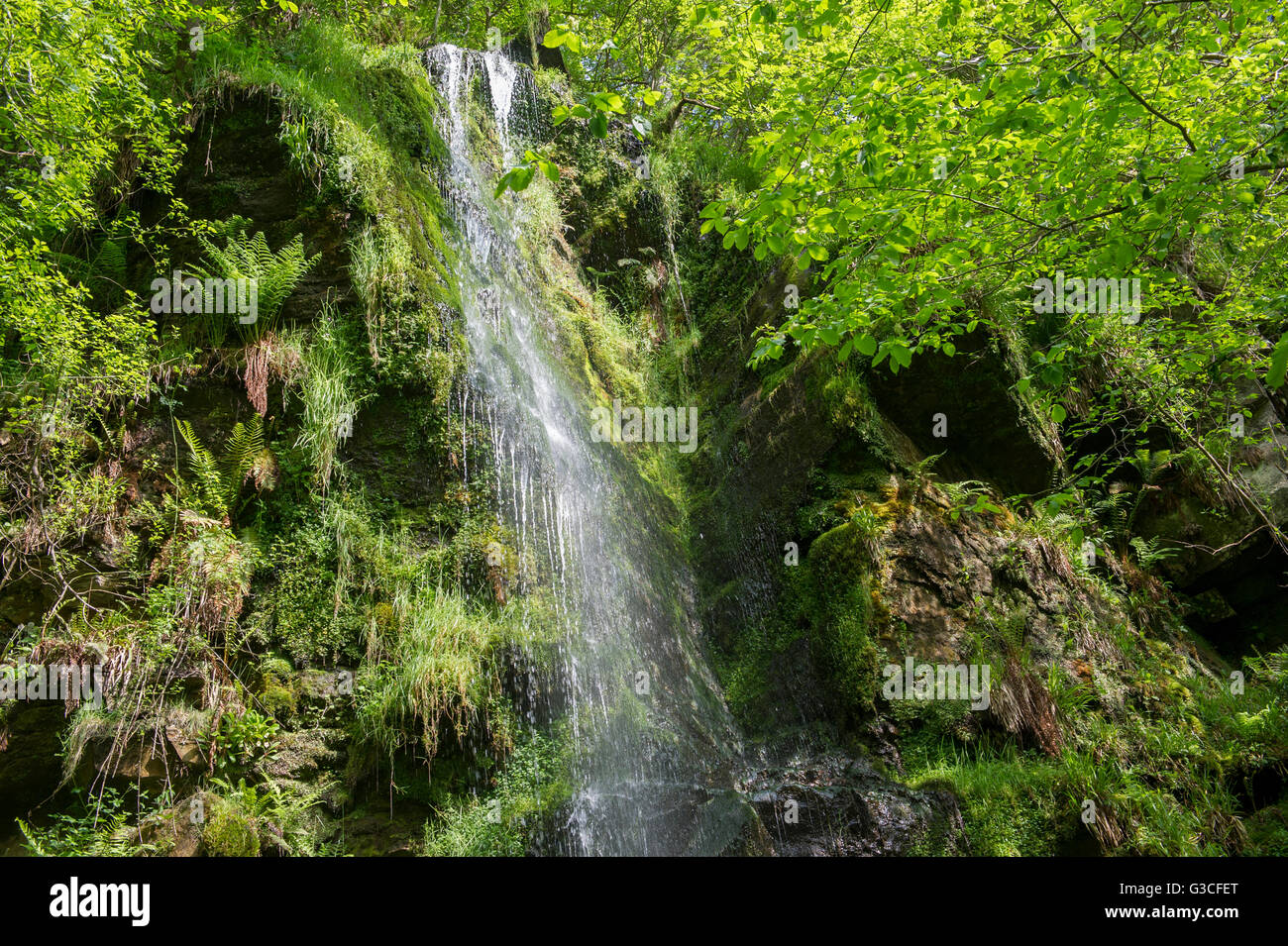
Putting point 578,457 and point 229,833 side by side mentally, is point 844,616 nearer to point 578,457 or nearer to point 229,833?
point 578,457

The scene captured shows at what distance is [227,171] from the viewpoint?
6.51m

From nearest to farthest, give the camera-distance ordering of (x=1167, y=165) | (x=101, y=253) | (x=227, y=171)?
1. (x=1167, y=165)
2. (x=101, y=253)
3. (x=227, y=171)

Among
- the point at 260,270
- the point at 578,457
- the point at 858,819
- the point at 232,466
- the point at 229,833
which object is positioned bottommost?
the point at 858,819

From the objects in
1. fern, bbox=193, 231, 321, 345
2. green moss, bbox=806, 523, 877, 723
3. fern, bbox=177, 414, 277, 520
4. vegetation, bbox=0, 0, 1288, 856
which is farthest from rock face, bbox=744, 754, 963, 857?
fern, bbox=193, 231, 321, 345

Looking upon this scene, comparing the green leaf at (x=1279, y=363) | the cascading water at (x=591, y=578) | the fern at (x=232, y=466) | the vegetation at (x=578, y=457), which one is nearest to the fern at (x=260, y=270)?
the vegetation at (x=578, y=457)

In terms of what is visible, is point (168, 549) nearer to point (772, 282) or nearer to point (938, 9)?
point (772, 282)

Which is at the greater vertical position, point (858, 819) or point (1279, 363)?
point (1279, 363)

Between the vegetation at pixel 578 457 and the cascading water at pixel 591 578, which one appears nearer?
the vegetation at pixel 578 457

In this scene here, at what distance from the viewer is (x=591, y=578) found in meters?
6.42

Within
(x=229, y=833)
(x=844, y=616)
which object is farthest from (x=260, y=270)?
(x=844, y=616)

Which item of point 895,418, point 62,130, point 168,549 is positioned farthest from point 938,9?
point 168,549

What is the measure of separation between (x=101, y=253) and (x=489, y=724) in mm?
5439

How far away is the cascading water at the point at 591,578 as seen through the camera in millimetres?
5129

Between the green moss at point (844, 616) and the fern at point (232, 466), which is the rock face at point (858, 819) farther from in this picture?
the fern at point (232, 466)
